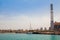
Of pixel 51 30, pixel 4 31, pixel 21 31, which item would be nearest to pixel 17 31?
pixel 21 31

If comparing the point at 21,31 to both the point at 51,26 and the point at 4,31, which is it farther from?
the point at 51,26

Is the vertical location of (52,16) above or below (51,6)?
below

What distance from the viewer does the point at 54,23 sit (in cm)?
6956

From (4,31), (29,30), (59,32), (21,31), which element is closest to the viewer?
(59,32)

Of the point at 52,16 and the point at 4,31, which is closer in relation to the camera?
the point at 52,16

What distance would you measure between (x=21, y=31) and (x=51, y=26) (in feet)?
113

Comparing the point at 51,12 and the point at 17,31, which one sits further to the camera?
the point at 17,31

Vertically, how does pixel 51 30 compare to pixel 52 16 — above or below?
below

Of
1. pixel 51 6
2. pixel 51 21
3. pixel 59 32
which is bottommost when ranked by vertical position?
pixel 59 32

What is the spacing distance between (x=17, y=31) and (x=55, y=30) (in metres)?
37.9

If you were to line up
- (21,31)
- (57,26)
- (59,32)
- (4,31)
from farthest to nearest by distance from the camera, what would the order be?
(4,31) < (21,31) < (57,26) < (59,32)

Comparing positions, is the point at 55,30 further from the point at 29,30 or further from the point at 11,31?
the point at 11,31

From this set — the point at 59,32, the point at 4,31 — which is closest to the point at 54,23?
the point at 59,32

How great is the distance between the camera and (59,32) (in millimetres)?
64188
